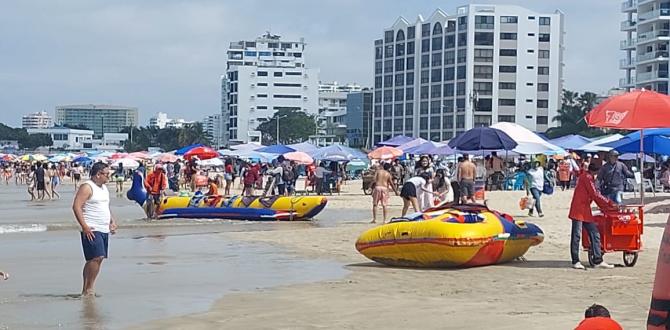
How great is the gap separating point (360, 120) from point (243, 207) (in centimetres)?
11169

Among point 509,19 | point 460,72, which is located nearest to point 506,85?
point 460,72

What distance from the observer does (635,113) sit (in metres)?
14.6

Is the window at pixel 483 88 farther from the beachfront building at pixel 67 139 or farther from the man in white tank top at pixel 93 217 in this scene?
the beachfront building at pixel 67 139

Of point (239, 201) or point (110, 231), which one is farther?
point (239, 201)

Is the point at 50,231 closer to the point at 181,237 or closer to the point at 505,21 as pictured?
the point at 181,237

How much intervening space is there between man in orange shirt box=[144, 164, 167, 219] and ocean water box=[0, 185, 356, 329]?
1573mm

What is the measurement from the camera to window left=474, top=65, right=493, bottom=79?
10900cm

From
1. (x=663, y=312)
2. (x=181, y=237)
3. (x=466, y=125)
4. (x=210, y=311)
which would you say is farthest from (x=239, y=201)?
(x=466, y=125)

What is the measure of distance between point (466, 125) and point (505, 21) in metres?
12.6

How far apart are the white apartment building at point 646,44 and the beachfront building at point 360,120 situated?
1616 inches

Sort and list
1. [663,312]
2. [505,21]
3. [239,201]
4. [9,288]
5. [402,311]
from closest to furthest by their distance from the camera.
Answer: [663,312] < [402,311] < [9,288] < [239,201] < [505,21]

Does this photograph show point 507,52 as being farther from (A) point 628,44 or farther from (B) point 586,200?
(B) point 586,200

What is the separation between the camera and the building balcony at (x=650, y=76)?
9148cm

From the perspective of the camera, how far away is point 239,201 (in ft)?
78.6
